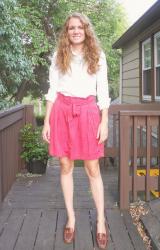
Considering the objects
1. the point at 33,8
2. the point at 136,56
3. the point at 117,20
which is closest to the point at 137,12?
the point at 117,20

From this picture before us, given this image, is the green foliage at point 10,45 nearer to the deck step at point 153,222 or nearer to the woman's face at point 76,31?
the woman's face at point 76,31

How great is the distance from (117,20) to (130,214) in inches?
689

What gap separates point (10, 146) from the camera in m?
5.37

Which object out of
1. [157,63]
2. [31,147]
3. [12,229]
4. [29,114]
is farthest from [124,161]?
[157,63]

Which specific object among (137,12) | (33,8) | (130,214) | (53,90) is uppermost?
(137,12)

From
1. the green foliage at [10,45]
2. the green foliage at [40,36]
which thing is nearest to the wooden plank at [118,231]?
the green foliage at [10,45]

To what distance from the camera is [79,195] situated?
4891 millimetres

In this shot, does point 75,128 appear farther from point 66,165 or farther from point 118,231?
point 118,231

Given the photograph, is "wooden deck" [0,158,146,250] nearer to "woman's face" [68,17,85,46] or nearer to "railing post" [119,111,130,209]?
"railing post" [119,111,130,209]

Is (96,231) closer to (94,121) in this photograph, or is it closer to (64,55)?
(94,121)

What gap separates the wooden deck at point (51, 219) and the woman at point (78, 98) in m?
0.25

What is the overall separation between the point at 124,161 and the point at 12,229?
131 cm

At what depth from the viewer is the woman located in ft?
10.8

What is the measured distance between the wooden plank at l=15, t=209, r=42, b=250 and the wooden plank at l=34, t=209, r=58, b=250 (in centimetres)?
4
